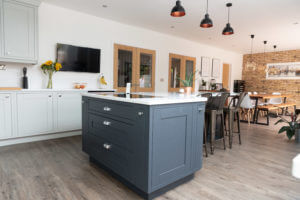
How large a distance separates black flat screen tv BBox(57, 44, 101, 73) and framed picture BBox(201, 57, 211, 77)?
4.67m

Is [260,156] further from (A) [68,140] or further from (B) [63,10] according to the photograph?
A: (B) [63,10]

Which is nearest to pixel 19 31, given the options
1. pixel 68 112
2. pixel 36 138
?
pixel 68 112

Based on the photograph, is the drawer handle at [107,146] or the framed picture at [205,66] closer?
the drawer handle at [107,146]

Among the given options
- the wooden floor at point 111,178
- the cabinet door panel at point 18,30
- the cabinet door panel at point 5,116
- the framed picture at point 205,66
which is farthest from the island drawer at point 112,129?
the framed picture at point 205,66

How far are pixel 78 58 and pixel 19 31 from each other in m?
1.24

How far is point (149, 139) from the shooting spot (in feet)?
5.86

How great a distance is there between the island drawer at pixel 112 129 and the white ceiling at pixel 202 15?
8.86 feet

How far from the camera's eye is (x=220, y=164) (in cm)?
286

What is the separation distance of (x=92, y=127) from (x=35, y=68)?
7.87 ft

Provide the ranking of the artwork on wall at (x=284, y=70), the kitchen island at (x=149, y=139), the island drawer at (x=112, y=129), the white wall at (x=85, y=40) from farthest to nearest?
1. the artwork on wall at (x=284, y=70)
2. the white wall at (x=85, y=40)
3. the island drawer at (x=112, y=129)
4. the kitchen island at (x=149, y=139)

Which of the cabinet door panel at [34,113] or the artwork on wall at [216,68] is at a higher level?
the artwork on wall at [216,68]

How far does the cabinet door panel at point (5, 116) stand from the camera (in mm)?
3355

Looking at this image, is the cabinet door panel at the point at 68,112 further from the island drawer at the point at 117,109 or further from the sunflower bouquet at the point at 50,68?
the island drawer at the point at 117,109

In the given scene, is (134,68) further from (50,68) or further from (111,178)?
(111,178)
